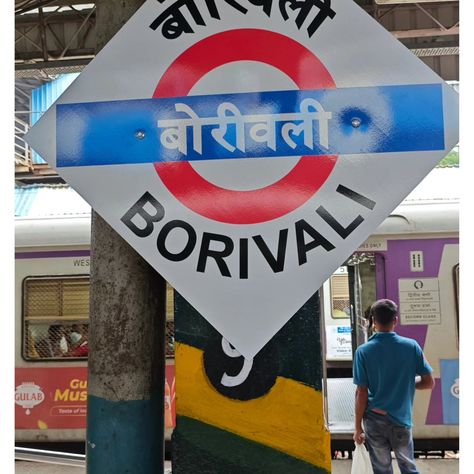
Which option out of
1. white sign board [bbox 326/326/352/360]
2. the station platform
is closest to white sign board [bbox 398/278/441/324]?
the station platform

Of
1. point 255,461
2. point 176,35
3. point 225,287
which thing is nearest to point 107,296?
point 225,287

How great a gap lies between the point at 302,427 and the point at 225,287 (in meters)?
0.50

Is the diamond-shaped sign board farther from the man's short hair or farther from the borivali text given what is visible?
the man's short hair

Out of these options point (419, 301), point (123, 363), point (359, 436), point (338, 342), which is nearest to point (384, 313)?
point (359, 436)

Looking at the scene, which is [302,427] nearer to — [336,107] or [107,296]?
[107,296]

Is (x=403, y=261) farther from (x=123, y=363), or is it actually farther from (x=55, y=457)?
(x=123, y=363)

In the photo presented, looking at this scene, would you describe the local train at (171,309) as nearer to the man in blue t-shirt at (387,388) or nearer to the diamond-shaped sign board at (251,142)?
the man in blue t-shirt at (387,388)

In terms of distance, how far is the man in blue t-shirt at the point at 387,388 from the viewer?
4.57m

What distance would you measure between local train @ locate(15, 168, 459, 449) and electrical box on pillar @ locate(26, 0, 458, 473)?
18.1ft

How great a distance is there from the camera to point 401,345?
464 centimetres

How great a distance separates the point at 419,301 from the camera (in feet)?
22.8

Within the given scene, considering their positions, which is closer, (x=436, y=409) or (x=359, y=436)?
(x=359, y=436)

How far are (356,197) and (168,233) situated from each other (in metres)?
0.43

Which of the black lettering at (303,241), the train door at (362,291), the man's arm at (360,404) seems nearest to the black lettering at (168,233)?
the black lettering at (303,241)
